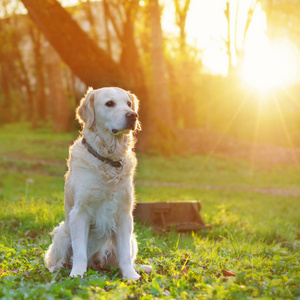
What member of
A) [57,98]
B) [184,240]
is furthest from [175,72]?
[184,240]

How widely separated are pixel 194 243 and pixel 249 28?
15.2 meters

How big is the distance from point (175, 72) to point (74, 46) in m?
17.4

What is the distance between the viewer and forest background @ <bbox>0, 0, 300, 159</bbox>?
16.2 m

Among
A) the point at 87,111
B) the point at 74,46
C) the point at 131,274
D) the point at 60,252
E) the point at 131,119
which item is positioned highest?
→ the point at 74,46

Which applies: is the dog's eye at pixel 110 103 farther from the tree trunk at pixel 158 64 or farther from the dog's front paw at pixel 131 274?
the tree trunk at pixel 158 64

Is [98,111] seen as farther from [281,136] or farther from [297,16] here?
[281,136]

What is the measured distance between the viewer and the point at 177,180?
14602 mm

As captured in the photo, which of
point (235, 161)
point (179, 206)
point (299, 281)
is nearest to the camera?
point (299, 281)

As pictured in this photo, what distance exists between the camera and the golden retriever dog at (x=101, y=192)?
441 cm

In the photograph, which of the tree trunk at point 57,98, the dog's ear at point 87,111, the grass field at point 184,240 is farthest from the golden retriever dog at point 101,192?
the tree trunk at point 57,98

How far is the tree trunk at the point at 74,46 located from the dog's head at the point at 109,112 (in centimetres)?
1127

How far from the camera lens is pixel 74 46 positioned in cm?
1577

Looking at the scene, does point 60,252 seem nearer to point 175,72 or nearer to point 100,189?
point 100,189

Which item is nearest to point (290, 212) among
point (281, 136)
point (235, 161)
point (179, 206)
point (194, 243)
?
point (179, 206)
